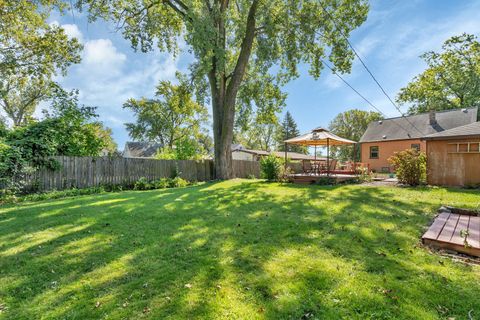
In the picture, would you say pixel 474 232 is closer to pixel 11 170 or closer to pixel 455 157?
pixel 455 157

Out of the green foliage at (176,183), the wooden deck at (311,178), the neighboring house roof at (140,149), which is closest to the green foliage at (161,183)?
the green foliage at (176,183)

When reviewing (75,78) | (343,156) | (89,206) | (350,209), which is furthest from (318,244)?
(343,156)

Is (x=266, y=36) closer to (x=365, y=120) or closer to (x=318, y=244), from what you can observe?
(x=318, y=244)

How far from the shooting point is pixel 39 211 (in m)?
5.86

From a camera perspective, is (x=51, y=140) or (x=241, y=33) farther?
(x=241, y=33)

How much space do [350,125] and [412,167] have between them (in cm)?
3668

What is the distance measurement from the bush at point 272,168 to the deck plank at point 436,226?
7.65 metres

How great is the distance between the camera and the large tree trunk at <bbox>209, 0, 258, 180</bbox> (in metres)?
13.1

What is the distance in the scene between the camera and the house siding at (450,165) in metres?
9.57

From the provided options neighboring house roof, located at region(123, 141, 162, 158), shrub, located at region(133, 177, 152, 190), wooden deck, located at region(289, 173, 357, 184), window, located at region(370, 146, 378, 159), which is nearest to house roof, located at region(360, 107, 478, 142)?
window, located at region(370, 146, 378, 159)

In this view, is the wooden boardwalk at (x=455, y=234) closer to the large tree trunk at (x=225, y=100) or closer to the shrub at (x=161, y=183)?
the large tree trunk at (x=225, y=100)

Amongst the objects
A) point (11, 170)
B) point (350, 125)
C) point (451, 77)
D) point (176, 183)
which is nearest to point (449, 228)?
point (176, 183)

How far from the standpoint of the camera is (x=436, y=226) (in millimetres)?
4500

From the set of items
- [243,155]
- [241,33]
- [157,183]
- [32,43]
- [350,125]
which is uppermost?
[32,43]
